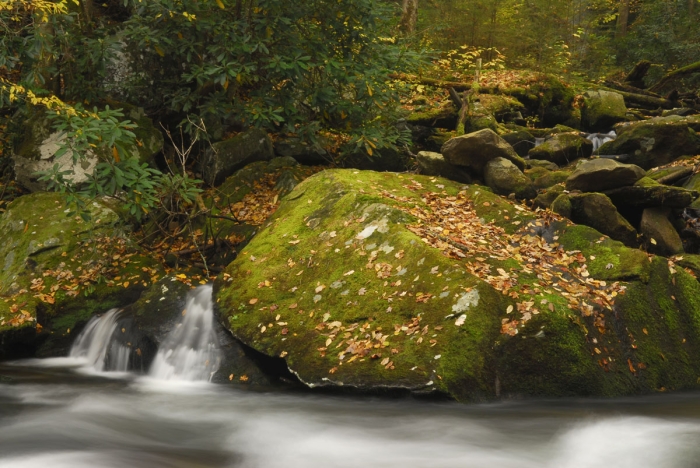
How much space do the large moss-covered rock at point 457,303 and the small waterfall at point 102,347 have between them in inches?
55.5

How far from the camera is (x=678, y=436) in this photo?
15.6ft

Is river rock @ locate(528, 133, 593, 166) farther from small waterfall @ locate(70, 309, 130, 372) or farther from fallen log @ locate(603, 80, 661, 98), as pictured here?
small waterfall @ locate(70, 309, 130, 372)

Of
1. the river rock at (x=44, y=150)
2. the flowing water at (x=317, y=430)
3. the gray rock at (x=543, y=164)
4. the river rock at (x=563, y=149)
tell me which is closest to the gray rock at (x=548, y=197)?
the gray rock at (x=543, y=164)

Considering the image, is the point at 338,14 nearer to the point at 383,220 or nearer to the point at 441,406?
the point at 383,220

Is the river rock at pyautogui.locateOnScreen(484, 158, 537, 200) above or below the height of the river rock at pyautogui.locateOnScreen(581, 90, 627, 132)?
below

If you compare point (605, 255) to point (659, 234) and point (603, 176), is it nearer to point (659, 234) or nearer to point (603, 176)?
point (659, 234)

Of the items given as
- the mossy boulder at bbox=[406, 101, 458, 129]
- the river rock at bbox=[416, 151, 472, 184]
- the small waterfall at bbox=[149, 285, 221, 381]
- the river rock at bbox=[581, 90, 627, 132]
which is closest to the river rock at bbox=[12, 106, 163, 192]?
the small waterfall at bbox=[149, 285, 221, 381]

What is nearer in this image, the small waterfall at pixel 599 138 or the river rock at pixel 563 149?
the river rock at pixel 563 149

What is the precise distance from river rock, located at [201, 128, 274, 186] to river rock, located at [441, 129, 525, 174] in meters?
3.60

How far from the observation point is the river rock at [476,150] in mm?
8930

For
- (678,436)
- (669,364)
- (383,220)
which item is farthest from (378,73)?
(678,436)

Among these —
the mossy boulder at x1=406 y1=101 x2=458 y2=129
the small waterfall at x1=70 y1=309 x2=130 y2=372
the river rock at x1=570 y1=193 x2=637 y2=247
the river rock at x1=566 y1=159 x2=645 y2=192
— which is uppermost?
the mossy boulder at x1=406 y1=101 x2=458 y2=129

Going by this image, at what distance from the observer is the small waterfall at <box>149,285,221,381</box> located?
6858 millimetres

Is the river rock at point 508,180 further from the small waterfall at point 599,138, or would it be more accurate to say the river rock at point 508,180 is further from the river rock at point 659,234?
the small waterfall at point 599,138
